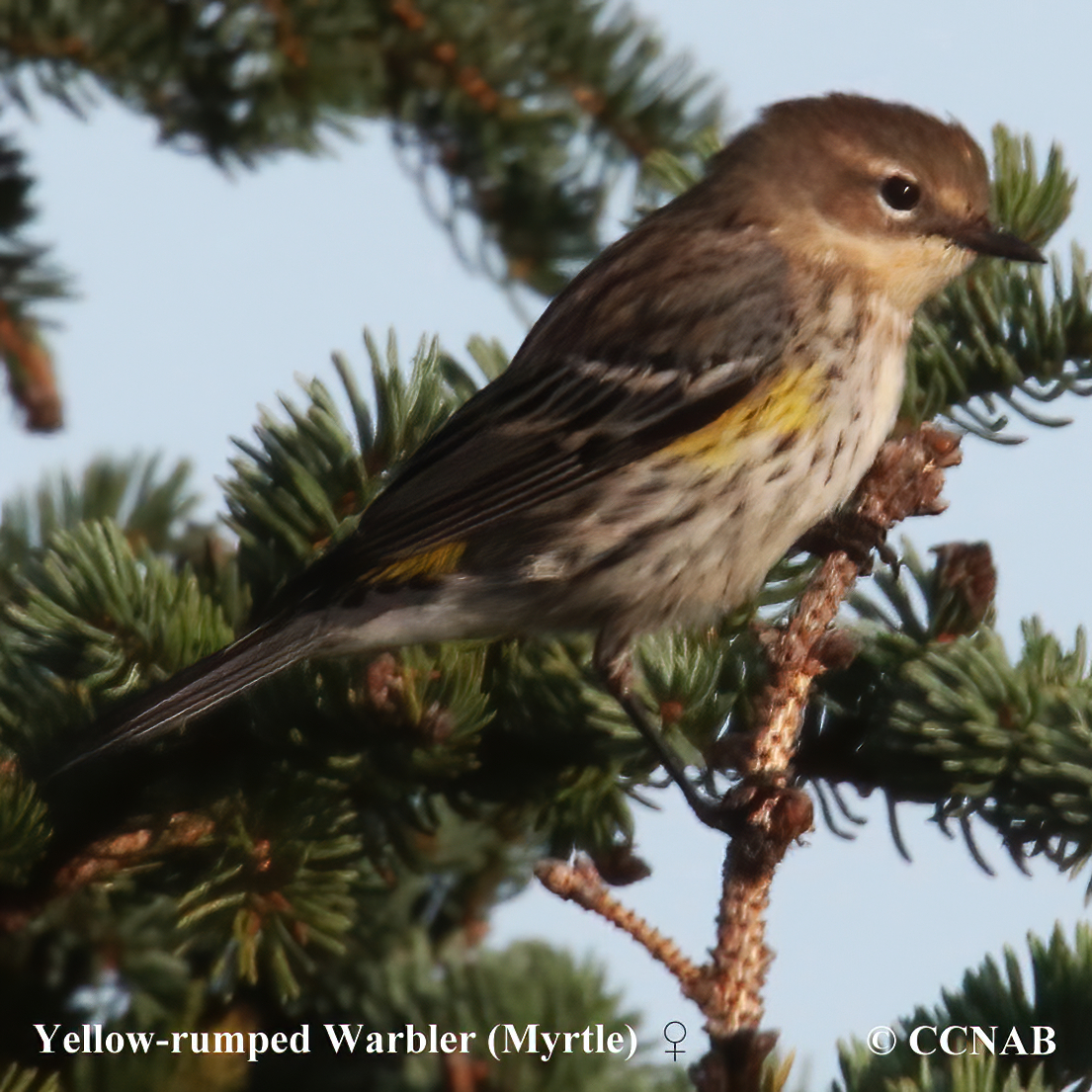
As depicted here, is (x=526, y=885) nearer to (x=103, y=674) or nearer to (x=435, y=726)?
(x=435, y=726)

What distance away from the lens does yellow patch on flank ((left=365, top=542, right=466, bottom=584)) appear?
2789 mm

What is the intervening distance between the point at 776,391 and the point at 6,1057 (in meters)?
1.77

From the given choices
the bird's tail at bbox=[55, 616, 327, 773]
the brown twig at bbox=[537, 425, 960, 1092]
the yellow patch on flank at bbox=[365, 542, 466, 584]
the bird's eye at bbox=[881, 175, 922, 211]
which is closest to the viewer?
the brown twig at bbox=[537, 425, 960, 1092]

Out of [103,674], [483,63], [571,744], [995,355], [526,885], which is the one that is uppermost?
[483,63]

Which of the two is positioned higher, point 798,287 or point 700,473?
point 798,287

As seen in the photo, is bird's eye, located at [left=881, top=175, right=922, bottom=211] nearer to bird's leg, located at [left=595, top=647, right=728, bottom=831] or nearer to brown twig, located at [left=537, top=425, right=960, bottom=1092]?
brown twig, located at [left=537, top=425, right=960, bottom=1092]

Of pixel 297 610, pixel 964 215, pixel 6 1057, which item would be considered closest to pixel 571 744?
pixel 297 610

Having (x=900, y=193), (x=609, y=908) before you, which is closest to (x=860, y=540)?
(x=609, y=908)

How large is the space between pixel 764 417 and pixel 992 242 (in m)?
0.54

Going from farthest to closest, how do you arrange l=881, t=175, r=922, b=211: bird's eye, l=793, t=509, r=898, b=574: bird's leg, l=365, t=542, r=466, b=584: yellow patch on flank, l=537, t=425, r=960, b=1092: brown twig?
l=881, t=175, r=922, b=211: bird's eye → l=365, t=542, r=466, b=584: yellow patch on flank → l=793, t=509, r=898, b=574: bird's leg → l=537, t=425, r=960, b=1092: brown twig

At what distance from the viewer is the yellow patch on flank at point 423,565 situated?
279cm

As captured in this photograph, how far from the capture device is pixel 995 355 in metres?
2.47

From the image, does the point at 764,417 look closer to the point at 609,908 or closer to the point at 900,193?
the point at 900,193

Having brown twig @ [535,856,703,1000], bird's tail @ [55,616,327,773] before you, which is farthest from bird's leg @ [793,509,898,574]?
bird's tail @ [55,616,327,773]
